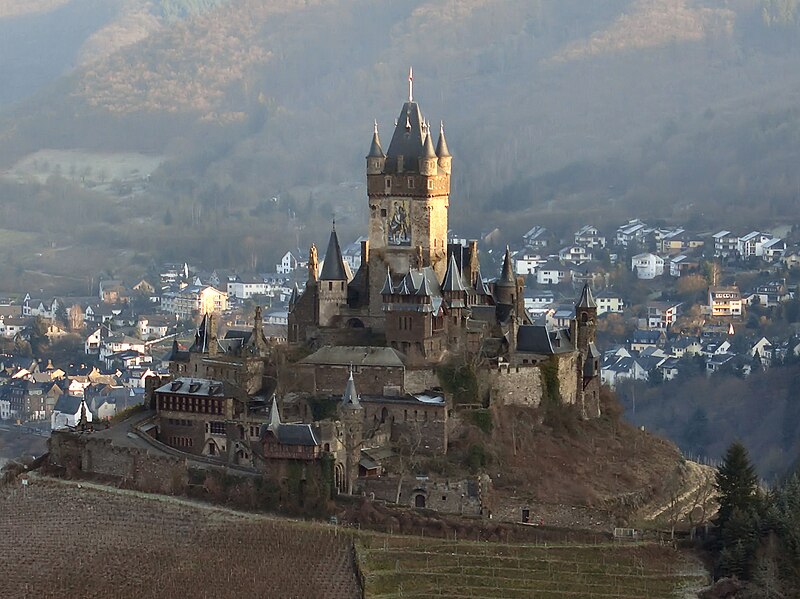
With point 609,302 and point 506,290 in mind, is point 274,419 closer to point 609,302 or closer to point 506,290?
point 506,290

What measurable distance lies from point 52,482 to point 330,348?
33.8 feet

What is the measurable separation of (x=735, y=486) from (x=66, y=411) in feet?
167

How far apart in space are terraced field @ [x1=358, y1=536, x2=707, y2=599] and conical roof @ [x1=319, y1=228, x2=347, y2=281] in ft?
47.4

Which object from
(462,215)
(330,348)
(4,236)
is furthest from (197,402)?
(4,236)

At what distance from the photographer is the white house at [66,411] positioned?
120062 millimetres

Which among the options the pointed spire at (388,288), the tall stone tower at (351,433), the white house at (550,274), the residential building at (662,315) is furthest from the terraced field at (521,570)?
the white house at (550,274)

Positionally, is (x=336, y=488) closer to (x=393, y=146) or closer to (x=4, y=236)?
(x=393, y=146)

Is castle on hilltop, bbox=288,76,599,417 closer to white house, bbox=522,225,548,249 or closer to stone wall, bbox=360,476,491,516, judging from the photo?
stone wall, bbox=360,476,491,516

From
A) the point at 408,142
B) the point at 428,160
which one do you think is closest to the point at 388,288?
the point at 428,160

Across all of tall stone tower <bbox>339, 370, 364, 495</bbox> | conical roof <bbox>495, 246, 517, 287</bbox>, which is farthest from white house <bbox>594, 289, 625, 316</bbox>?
tall stone tower <bbox>339, 370, 364, 495</bbox>

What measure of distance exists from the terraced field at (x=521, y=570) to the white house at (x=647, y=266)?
68649 mm

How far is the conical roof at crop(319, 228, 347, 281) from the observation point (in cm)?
8906

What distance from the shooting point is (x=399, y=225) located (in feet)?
292

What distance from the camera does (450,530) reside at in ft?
256
